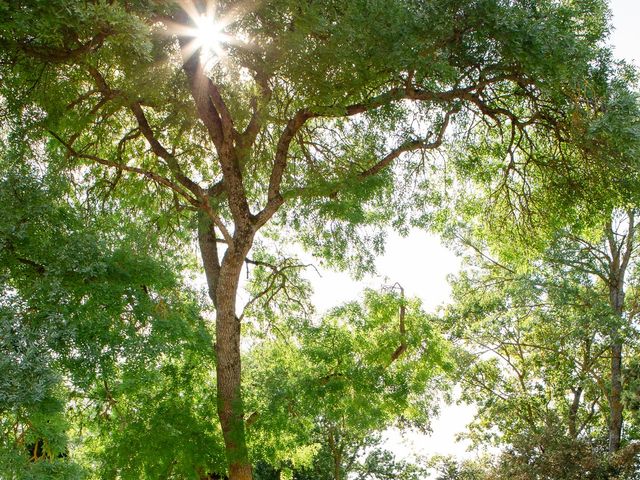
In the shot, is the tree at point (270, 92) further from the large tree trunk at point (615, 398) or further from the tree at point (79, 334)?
the large tree trunk at point (615, 398)

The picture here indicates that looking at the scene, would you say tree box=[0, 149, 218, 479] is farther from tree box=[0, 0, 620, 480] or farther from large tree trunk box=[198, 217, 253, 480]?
→ tree box=[0, 0, 620, 480]

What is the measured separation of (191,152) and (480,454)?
43.8ft

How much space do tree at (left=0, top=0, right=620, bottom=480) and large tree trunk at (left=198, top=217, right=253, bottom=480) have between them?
18 mm

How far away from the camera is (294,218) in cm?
977

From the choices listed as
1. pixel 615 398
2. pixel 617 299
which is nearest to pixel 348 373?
pixel 615 398

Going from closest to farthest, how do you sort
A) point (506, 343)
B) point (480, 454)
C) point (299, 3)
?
point (299, 3)
point (506, 343)
point (480, 454)

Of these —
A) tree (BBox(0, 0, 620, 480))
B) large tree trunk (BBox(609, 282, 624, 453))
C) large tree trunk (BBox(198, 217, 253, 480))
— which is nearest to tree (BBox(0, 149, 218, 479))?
large tree trunk (BBox(198, 217, 253, 480))

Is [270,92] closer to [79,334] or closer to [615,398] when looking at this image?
[79,334]

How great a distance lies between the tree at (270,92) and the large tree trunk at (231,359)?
18 millimetres

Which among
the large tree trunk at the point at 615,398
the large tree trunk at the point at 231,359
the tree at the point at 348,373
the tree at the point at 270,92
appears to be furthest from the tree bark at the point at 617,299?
the large tree trunk at the point at 231,359

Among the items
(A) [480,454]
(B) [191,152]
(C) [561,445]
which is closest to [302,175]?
(B) [191,152]

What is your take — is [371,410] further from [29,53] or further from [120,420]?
[29,53]

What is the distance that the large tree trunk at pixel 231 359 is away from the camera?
27.1 feet

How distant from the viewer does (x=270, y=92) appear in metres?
8.63
